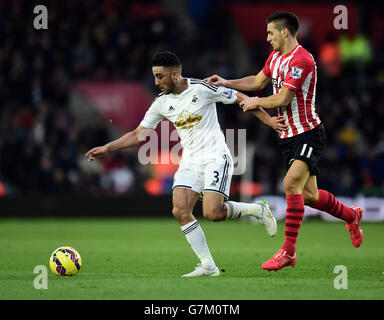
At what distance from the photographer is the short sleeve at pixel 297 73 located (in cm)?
809

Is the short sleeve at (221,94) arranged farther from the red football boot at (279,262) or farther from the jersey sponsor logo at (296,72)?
the red football boot at (279,262)

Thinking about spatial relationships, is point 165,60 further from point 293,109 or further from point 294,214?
point 294,214

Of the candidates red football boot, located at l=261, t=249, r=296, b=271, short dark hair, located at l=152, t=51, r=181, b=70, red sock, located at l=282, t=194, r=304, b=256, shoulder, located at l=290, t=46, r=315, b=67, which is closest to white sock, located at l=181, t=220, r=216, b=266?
red football boot, located at l=261, t=249, r=296, b=271

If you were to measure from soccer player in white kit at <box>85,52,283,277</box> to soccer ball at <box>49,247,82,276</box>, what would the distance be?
0.97 metres

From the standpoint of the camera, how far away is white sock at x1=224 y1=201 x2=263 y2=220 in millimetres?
8227

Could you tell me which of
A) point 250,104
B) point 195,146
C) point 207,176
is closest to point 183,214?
point 207,176

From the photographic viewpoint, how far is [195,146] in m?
8.34

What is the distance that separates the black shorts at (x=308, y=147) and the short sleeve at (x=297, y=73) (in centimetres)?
53

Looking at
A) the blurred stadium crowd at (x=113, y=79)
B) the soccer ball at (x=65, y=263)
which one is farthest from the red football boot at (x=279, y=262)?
the blurred stadium crowd at (x=113, y=79)

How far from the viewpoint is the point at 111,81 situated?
20922 millimetres

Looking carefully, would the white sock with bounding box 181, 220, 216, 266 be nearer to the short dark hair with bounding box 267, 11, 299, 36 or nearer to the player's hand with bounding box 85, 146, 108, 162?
the player's hand with bounding box 85, 146, 108, 162

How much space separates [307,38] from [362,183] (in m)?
4.94
